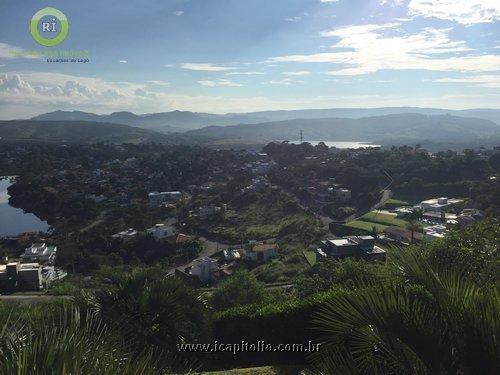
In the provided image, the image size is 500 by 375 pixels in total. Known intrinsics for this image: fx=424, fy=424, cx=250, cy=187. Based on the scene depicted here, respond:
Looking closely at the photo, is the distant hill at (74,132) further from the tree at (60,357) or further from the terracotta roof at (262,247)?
the tree at (60,357)

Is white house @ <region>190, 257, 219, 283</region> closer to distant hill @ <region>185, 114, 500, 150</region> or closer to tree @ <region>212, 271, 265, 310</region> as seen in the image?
tree @ <region>212, 271, 265, 310</region>

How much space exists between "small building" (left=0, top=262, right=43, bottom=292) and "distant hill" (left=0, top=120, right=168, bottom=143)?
3969 inches

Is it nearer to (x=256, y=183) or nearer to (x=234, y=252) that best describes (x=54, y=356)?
(x=234, y=252)

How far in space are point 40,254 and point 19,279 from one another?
5553 millimetres

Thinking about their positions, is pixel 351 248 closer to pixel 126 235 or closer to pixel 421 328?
pixel 126 235

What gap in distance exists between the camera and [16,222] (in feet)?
115

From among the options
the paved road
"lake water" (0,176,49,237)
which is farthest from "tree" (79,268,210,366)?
"lake water" (0,176,49,237)

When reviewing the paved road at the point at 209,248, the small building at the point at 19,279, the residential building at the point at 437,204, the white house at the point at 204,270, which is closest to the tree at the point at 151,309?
the white house at the point at 204,270

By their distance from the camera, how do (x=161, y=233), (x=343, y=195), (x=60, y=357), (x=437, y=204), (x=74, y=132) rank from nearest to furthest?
1. (x=60, y=357)
2. (x=161, y=233)
3. (x=437, y=204)
4. (x=343, y=195)
5. (x=74, y=132)

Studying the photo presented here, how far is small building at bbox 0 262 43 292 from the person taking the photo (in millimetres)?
18112

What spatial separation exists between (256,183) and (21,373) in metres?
40.3

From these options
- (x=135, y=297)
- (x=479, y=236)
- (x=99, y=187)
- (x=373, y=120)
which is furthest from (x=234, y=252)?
(x=373, y=120)

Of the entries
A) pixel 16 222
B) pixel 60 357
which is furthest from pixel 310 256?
pixel 16 222

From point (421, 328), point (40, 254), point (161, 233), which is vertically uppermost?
point (421, 328)
